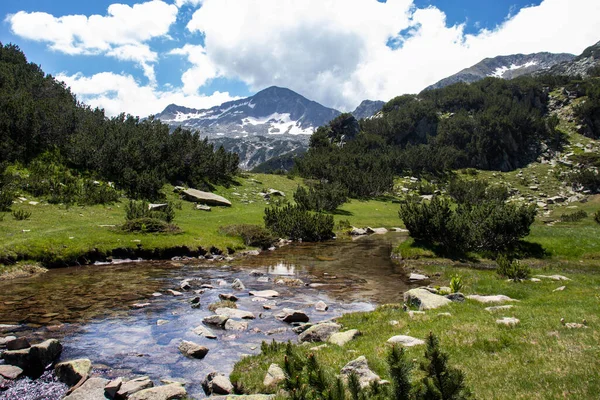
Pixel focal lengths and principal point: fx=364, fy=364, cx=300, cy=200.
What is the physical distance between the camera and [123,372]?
10781mm

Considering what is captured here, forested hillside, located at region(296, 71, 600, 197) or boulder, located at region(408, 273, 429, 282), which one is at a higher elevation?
forested hillside, located at region(296, 71, 600, 197)

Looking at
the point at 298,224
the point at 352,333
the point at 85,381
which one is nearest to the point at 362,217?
the point at 298,224

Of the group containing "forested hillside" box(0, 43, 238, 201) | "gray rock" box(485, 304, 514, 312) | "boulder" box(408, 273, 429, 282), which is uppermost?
"forested hillside" box(0, 43, 238, 201)

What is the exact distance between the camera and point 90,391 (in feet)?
30.5

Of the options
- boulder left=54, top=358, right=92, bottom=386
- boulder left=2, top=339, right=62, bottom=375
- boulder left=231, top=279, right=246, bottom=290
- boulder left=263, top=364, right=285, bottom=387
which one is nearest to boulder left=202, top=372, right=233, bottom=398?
boulder left=263, top=364, right=285, bottom=387

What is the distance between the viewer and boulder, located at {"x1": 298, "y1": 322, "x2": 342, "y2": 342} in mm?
13172

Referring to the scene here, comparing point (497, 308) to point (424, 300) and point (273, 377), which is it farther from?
point (273, 377)

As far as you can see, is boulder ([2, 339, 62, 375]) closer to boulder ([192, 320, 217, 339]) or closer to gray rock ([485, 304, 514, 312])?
boulder ([192, 320, 217, 339])

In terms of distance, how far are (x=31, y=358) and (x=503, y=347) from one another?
13528 mm

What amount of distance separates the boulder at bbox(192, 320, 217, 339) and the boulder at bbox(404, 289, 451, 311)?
8612 mm

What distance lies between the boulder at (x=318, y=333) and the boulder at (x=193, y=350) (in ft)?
11.4

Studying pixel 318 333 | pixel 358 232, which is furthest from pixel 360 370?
pixel 358 232

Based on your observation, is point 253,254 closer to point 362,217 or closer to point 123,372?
point 123,372

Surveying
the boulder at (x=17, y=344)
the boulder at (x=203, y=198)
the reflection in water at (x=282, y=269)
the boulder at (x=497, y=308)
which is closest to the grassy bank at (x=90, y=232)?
the boulder at (x=203, y=198)
